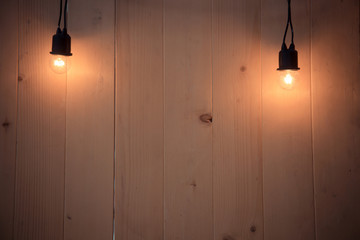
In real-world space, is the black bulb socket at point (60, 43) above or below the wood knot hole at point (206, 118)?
above

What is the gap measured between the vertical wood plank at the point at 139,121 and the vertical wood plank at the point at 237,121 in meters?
0.24

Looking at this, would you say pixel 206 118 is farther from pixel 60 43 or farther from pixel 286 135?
pixel 60 43

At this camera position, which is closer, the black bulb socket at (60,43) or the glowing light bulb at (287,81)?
the black bulb socket at (60,43)

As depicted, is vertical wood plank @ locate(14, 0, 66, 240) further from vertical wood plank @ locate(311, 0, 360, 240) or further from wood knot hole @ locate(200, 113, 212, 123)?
vertical wood plank @ locate(311, 0, 360, 240)

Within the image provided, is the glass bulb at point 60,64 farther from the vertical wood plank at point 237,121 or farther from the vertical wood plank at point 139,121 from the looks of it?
the vertical wood plank at point 237,121

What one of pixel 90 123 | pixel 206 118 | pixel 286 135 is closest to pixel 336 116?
pixel 286 135

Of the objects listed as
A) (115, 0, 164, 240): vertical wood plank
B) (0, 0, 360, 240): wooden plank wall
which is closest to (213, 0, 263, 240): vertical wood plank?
(0, 0, 360, 240): wooden plank wall

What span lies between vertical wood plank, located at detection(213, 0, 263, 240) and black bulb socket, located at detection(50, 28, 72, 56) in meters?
0.59

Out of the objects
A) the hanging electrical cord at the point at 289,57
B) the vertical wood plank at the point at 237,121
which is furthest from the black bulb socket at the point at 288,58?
the vertical wood plank at the point at 237,121

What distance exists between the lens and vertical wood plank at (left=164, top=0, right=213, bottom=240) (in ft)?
3.02

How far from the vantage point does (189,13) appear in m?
0.96

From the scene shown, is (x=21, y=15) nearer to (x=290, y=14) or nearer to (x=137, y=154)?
(x=137, y=154)

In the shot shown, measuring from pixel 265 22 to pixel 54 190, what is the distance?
1.13m

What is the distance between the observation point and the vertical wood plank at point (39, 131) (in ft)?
2.93
